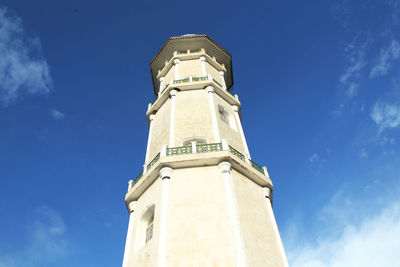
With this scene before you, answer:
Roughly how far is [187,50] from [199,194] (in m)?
20.8

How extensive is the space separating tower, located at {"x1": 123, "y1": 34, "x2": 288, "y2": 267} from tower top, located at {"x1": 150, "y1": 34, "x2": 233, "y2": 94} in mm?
8728

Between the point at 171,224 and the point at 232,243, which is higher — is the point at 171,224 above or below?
above

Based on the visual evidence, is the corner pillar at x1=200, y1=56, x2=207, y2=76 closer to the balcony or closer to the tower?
the tower

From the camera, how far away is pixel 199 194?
57.5 feet

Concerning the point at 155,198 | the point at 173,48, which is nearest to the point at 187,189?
the point at 155,198

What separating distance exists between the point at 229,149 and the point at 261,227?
184 inches

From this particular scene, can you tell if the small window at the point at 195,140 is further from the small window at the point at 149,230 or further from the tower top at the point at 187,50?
the tower top at the point at 187,50

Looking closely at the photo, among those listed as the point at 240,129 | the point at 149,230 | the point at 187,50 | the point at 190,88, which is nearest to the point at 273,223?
the point at 149,230

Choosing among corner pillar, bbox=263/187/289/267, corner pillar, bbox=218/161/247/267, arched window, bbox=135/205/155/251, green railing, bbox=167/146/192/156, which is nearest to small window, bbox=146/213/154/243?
arched window, bbox=135/205/155/251

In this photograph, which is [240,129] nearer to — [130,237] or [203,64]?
[203,64]

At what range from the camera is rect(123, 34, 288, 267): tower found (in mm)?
15289

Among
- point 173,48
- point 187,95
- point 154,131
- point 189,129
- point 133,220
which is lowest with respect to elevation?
point 133,220

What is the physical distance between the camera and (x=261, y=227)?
17.5 m

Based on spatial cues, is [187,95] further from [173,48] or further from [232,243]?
[232,243]
